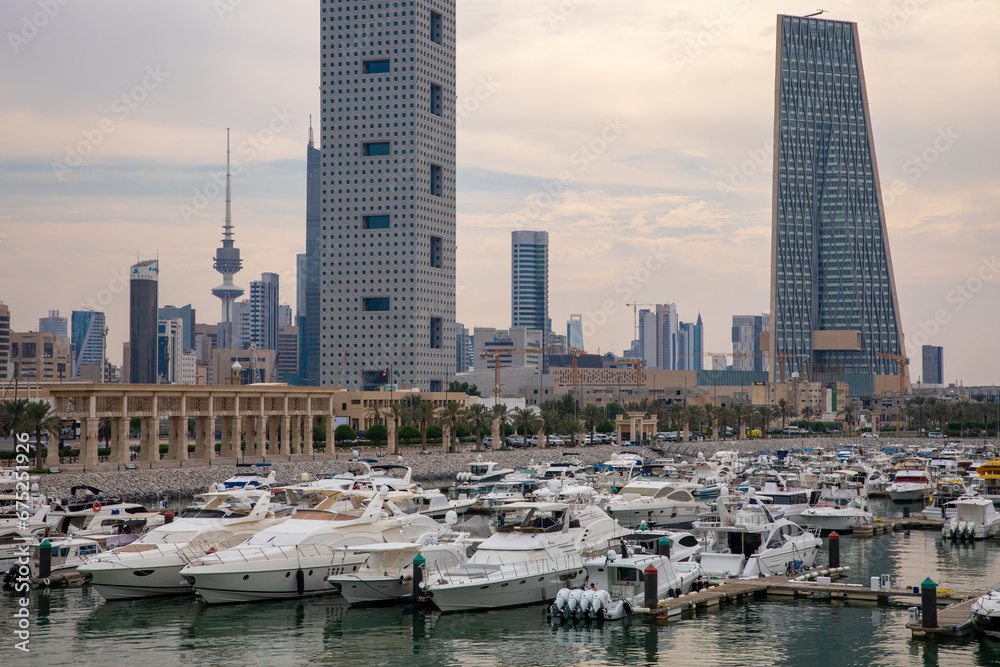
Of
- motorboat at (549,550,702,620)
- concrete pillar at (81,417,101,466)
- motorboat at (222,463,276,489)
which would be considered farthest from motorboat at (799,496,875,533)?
concrete pillar at (81,417,101,466)

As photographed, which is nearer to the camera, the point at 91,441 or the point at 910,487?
the point at 910,487

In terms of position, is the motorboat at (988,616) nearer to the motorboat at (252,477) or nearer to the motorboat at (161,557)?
the motorboat at (161,557)

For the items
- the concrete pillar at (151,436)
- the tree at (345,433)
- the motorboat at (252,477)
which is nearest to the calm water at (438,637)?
the motorboat at (252,477)

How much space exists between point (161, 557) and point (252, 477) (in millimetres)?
40706

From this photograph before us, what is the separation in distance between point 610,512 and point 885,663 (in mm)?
34639

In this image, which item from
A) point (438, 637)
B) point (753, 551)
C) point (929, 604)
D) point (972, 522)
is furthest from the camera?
point (972, 522)

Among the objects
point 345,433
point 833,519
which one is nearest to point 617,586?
point 833,519

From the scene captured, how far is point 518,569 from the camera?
4234 centimetres

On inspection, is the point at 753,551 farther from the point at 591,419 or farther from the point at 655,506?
the point at 591,419

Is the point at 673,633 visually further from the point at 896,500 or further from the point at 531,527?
the point at 896,500

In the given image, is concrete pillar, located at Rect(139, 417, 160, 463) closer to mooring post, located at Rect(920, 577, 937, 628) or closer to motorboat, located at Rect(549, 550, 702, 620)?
motorboat, located at Rect(549, 550, 702, 620)

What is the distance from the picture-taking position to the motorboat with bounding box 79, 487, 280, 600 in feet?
142

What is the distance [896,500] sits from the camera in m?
87.8

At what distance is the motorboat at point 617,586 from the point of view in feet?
132
